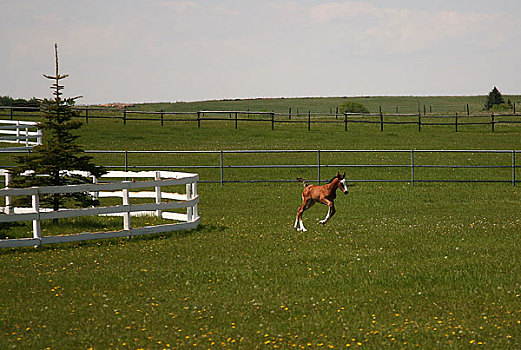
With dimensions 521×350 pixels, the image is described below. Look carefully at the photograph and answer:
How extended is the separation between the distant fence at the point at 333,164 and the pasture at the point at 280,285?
13332 mm

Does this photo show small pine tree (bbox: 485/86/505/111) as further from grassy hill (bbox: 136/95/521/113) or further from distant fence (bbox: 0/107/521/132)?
distant fence (bbox: 0/107/521/132)

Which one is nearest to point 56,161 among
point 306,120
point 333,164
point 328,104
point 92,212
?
point 92,212

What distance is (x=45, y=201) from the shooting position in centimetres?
1988

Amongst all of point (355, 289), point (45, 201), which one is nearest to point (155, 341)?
point (355, 289)

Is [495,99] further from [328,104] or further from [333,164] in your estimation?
[333,164]

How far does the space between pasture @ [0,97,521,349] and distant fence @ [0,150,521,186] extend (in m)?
13.3

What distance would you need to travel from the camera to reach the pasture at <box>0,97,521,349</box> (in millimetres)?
9727

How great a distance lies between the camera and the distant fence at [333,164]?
123 feet

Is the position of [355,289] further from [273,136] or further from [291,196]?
[273,136]

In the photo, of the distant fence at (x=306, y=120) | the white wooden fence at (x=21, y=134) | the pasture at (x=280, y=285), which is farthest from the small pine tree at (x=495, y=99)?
the pasture at (x=280, y=285)

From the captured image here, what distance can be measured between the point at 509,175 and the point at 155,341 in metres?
33.9

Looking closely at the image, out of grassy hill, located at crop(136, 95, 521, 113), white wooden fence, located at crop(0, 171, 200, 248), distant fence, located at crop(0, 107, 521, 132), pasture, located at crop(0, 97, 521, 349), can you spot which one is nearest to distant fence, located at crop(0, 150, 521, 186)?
pasture, located at crop(0, 97, 521, 349)

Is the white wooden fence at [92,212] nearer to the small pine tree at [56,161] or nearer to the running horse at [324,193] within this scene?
the small pine tree at [56,161]

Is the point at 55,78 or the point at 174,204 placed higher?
the point at 55,78
